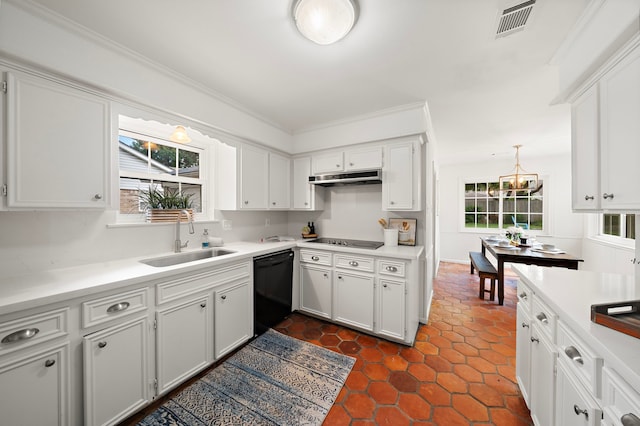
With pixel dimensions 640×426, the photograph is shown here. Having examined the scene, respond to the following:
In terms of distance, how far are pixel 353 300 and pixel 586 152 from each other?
218cm

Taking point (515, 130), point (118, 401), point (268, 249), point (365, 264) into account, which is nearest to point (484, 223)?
point (515, 130)

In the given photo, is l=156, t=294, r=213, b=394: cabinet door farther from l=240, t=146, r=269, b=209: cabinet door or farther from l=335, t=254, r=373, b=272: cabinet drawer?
l=335, t=254, r=373, b=272: cabinet drawer

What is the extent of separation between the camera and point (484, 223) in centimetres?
577

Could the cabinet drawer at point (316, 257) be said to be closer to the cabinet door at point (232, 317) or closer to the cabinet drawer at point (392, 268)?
the cabinet drawer at point (392, 268)

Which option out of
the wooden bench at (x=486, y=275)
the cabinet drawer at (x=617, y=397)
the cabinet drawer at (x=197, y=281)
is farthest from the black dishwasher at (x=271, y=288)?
the wooden bench at (x=486, y=275)

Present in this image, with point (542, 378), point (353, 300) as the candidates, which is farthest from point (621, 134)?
point (353, 300)

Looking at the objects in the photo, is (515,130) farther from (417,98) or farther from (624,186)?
(624,186)

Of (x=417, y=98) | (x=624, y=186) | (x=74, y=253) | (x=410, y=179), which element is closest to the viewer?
(x=624, y=186)

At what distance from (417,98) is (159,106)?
2.43 meters

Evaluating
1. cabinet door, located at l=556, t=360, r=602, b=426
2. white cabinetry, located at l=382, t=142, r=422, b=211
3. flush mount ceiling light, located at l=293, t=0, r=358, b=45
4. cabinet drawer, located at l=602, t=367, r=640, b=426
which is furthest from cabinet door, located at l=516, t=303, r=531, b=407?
flush mount ceiling light, located at l=293, t=0, r=358, b=45

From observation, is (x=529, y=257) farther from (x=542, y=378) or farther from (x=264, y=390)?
(x=264, y=390)

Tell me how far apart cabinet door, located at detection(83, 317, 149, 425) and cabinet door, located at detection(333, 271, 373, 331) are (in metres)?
1.79

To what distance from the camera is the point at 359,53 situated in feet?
5.76

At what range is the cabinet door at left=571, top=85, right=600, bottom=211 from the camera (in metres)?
1.35
